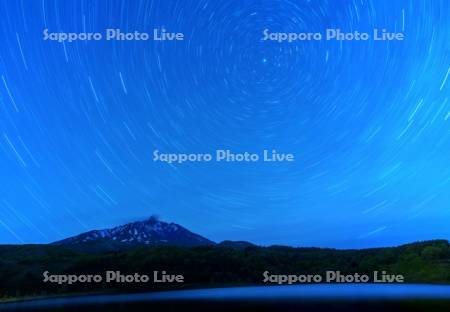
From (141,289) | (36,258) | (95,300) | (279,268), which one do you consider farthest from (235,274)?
(36,258)

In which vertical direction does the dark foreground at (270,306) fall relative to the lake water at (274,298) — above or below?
below

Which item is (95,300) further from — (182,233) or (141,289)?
(182,233)

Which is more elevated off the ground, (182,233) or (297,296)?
(182,233)
